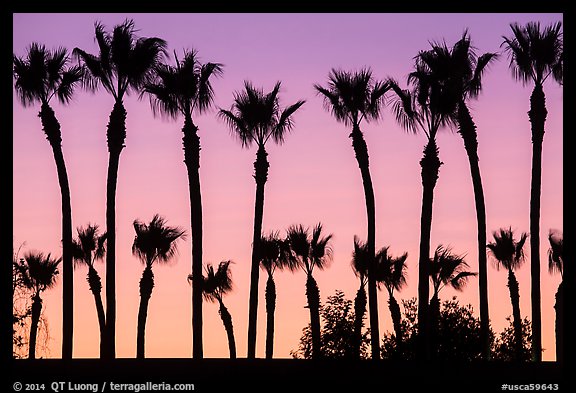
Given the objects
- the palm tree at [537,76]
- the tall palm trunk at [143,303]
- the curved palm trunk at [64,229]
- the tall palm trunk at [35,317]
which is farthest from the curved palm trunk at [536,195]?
the tall palm trunk at [35,317]

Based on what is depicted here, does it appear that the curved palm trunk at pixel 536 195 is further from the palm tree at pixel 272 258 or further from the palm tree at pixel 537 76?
the palm tree at pixel 272 258

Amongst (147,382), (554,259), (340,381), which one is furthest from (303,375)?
→ (554,259)

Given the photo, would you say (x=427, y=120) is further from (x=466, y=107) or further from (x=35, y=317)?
(x=35, y=317)

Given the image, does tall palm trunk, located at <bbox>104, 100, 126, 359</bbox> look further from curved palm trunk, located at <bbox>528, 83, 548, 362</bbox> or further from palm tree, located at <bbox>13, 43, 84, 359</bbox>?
curved palm trunk, located at <bbox>528, 83, 548, 362</bbox>

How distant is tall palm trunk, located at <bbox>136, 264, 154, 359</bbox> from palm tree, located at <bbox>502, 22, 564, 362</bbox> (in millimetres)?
16168

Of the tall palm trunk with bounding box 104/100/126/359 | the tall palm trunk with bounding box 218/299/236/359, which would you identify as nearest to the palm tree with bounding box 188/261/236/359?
the tall palm trunk with bounding box 218/299/236/359

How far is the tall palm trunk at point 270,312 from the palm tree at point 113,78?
818 cm

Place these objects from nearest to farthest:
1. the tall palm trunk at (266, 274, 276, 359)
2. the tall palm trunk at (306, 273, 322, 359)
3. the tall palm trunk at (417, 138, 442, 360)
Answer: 1. the tall palm trunk at (417, 138, 442, 360)
2. the tall palm trunk at (266, 274, 276, 359)
3. the tall palm trunk at (306, 273, 322, 359)

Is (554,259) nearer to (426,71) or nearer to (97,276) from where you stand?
(426,71)

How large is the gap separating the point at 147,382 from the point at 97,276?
90.6 ft

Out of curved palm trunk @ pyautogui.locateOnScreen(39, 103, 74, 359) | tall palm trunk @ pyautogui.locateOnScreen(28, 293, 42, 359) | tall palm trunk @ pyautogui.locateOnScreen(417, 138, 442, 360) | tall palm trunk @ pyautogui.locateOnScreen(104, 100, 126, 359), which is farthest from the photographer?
tall palm trunk @ pyautogui.locateOnScreen(28, 293, 42, 359)

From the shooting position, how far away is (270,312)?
52.9 metres

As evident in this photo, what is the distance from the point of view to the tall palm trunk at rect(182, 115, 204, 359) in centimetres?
4188

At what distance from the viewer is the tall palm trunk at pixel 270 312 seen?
157ft
